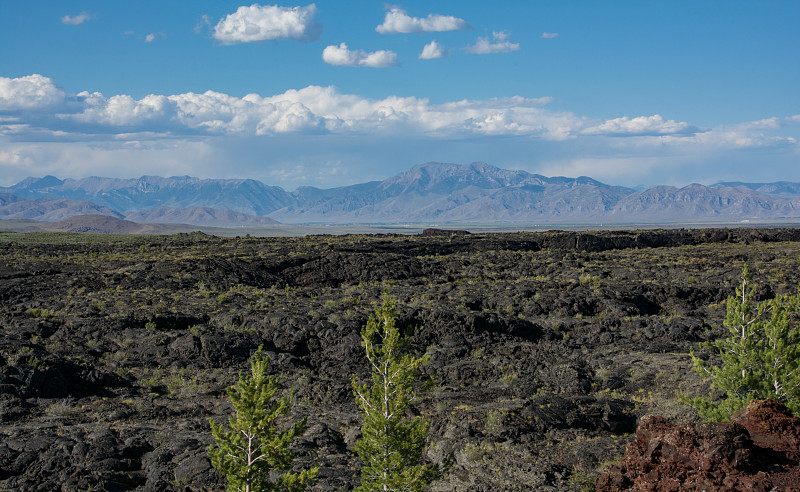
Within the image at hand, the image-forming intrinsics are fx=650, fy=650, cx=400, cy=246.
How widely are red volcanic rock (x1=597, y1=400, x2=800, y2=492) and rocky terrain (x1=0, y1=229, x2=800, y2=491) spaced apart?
9.30 ft

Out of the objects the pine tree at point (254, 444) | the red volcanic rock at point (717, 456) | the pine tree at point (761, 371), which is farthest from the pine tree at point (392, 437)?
the pine tree at point (761, 371)

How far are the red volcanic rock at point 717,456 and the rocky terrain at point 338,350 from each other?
112 inches

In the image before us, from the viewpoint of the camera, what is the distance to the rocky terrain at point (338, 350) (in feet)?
56.5

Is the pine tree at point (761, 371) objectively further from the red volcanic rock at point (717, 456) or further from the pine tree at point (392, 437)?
the pine tree at point (392, 437)

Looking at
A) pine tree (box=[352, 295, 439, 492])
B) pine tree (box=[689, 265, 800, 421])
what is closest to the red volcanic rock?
pine tree (box=[689, 265, 800, 421])

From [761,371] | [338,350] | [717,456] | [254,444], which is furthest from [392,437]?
[338,350]

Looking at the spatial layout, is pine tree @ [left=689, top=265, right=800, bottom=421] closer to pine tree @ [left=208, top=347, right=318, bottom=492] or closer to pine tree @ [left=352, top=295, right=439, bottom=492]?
pine tree @ [left=352, top=295, right=439, bottom=492]

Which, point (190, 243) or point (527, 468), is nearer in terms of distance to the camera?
point (527, 468)

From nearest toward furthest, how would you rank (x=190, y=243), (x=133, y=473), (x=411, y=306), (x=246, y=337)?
(x=133, y=473) < (x=246, y=337) < (x=411, y=306) < (x=190, y=243)

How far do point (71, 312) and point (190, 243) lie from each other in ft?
119

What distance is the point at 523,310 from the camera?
3769cm

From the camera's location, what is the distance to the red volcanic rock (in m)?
12.0

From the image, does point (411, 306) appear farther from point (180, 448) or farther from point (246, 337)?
point (180, 448)

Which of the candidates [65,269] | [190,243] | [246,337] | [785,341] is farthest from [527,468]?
[190,243]
